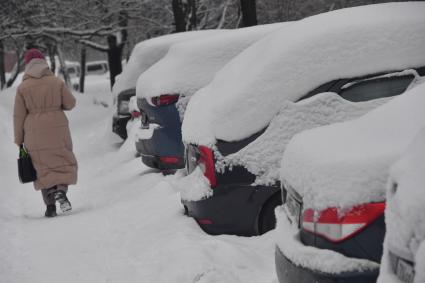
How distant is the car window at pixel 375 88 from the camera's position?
4.67 meters

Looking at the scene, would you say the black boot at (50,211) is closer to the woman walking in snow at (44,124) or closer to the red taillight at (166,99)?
the woman walking in snow at (44,124)

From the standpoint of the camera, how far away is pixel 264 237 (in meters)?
4.86

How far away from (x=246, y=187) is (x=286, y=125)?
0.55 metres

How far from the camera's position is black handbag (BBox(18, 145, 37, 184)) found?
726 centimetres

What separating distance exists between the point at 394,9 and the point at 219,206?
2018mm

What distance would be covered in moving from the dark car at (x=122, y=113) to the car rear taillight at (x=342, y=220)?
883 centimetres

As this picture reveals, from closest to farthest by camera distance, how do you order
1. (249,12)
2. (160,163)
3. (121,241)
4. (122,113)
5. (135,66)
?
(121,241)
(160,163)
(135,66)
(122,113)
(249,12)

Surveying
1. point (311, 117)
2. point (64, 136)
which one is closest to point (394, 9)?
point (311, 117)

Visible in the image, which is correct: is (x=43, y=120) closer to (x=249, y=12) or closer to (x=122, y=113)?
(x=122, y=113)

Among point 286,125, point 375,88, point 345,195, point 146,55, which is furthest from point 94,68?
point 345,195

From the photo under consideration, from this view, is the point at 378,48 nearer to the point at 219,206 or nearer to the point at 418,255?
the point at 219,206

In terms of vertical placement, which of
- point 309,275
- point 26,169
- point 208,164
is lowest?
point 26,169

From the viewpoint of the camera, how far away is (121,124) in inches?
472

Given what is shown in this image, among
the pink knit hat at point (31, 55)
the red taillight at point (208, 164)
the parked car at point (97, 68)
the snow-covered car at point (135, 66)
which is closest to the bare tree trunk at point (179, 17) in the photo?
the snow-covered car at point (135, 66)
